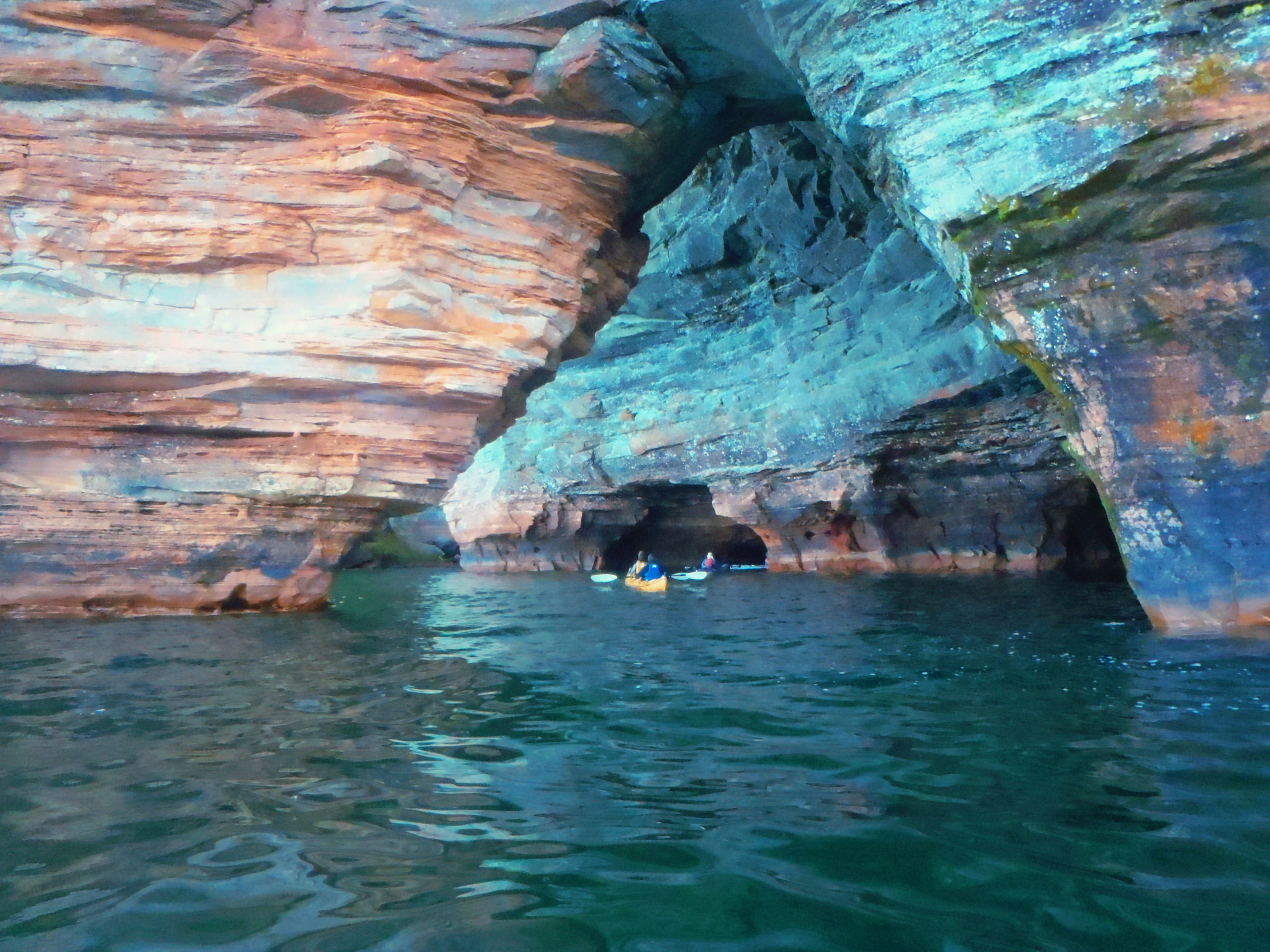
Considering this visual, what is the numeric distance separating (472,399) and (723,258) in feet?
41.4

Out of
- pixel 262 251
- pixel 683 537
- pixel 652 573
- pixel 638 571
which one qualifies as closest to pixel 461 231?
pixel 262 251

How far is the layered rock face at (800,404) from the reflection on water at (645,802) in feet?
32.8

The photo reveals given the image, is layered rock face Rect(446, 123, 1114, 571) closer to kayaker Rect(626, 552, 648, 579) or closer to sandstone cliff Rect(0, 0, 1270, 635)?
kayaker Rect(626, 552, 648, 579)

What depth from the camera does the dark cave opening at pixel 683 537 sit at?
87.3 feet

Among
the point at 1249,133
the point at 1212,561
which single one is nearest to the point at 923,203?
the point at 1249,133

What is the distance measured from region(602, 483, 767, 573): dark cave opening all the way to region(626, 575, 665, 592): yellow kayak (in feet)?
25.3

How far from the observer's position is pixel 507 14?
10.5 m

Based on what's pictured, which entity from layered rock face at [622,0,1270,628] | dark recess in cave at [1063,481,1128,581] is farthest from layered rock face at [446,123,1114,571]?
layered rock face at [622,0,1270,628]

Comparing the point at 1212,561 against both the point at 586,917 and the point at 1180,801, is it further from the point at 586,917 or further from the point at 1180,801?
the point at 586,917

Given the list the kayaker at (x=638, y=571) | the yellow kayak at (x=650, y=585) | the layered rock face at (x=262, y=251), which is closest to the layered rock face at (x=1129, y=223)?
the layered rock face at (x=262, y=251)

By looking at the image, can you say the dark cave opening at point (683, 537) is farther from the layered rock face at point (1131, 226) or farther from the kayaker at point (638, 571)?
the layered rock face at point (1131, 226)

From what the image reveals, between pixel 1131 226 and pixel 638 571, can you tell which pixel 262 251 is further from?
pixel 638 571

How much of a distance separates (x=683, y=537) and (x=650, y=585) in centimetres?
1254

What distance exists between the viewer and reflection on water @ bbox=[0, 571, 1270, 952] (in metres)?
2.54
